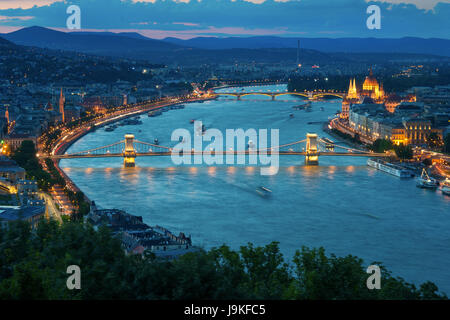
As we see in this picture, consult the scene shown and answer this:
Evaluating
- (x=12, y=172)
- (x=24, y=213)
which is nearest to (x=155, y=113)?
(x=12, y=172)

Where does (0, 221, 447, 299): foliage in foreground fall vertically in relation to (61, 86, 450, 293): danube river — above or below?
above

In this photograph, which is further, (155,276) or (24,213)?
(24,213)

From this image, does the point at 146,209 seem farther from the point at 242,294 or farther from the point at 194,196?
the point at 242,294

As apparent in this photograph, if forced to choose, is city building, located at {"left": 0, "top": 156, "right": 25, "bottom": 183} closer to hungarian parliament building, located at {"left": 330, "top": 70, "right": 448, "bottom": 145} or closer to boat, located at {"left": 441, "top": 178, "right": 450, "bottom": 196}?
boat, located at {"left": 441, "top": 178, "right": 450, "bottom": 196}

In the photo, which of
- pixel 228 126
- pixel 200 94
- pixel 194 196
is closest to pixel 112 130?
pixel 228 126

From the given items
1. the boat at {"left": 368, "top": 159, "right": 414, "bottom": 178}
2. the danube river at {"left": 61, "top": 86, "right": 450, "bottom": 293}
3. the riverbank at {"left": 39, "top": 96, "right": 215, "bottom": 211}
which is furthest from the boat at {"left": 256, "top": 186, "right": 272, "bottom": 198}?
the boat at {"left": 368, "top": 159, "right": 414, "bottom": 178}

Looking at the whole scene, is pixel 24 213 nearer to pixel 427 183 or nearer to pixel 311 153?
pixel 427 183
